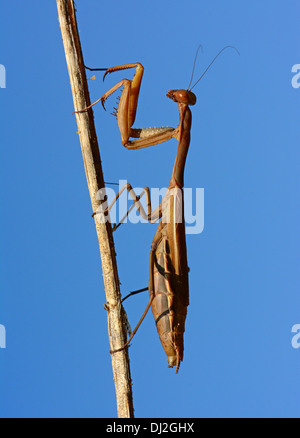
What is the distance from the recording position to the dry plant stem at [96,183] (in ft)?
8.42

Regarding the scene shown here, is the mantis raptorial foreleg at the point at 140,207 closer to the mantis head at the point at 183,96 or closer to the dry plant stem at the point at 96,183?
the dry plant stem at the point at 96,183

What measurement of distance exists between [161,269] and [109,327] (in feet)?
1.26

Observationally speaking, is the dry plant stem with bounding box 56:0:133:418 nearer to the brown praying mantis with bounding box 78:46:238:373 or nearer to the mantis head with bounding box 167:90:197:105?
the brown praying mantis with bounding box 78:46:238:373

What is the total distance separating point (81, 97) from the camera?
259 cm

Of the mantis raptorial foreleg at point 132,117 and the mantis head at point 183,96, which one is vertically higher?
the mantis head at point 183,96

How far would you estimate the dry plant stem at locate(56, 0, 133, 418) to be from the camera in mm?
2566

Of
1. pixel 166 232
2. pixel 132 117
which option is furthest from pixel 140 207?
pixel 132 117

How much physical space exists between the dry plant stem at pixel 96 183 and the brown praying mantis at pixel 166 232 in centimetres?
7

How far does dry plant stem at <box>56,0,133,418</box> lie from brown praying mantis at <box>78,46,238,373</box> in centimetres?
7

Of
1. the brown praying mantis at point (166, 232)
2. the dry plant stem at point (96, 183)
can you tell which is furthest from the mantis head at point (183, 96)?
the dry plant stem at point (96, 183)

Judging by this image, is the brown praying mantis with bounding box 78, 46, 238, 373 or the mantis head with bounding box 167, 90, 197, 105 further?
the mantis head with bounding box 167, 90, 197, 105

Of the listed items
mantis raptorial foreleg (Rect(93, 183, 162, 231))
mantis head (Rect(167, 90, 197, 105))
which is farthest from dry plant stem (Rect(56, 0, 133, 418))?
mantis head (Rect(167, 90, 197, 105))

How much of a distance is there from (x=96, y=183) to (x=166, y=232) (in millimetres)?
394

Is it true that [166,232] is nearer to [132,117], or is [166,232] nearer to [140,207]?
[140,207]
